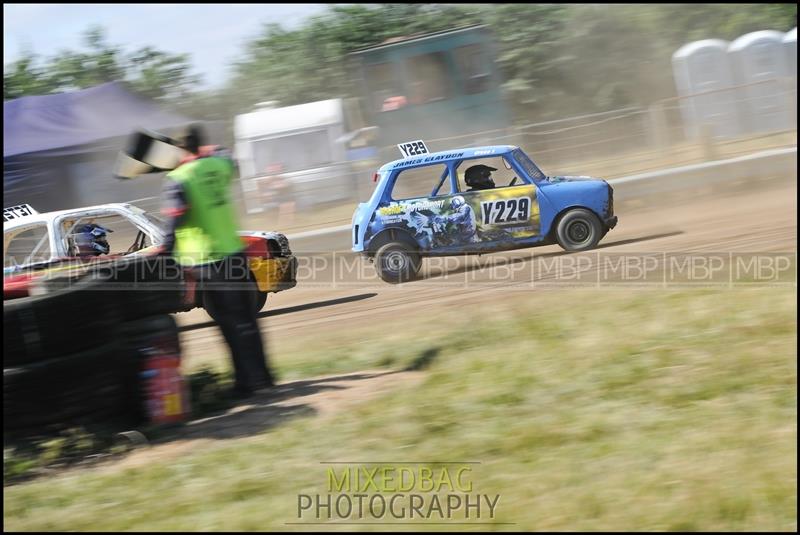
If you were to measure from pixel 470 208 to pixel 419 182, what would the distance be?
1.01ft

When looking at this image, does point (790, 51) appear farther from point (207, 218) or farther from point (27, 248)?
point (27, 248)

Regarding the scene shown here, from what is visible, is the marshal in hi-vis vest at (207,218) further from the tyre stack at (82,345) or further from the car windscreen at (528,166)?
the car windscreen at (528,166)

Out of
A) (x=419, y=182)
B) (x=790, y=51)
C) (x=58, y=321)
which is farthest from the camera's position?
(x=790, y=51)

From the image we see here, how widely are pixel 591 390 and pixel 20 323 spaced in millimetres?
3291

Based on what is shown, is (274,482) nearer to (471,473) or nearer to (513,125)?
(471,473)

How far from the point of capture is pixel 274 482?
4484 mm

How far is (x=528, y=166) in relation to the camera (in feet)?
15.5

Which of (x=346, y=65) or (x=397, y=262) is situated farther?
(x=346, y=65)

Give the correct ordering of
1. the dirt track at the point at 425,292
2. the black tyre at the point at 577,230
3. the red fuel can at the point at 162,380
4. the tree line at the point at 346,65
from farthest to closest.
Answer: the tree line at the point at 346,65 → the dirt track at the point at 425,292 → the red fuel can at the point at 162,380 → the black tyre at the point at 577,230

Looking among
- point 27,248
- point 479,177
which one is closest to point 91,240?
point 27,248

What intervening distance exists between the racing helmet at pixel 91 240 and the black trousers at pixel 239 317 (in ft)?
2.06

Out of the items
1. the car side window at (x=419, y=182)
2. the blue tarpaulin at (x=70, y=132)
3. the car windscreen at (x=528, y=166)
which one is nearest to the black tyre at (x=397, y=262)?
the car side window at (x=419, y=182)

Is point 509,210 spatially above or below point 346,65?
below

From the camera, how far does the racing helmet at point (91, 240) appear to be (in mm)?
Result: 5438
